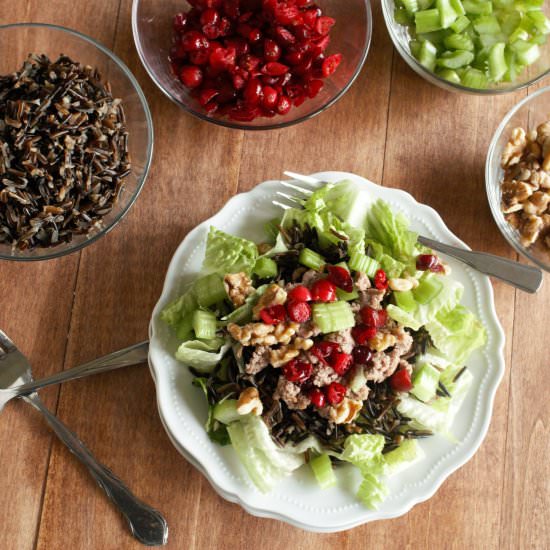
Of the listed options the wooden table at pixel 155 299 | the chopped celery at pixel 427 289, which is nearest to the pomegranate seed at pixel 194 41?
the wooden table at pixel 155 299

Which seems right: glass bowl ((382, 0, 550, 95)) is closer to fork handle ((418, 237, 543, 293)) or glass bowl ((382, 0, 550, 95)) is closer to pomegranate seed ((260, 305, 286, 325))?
fork handle ((418, 237, 543, 293))

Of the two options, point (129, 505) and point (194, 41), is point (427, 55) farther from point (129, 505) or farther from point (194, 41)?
point (129, 505)

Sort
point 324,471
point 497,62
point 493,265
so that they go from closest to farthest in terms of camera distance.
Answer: point 324,471
point 493,265
point 497,62

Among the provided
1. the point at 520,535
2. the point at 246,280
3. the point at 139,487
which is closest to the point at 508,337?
the point at 520,535

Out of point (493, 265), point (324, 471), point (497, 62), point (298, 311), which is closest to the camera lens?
point (298, 311)

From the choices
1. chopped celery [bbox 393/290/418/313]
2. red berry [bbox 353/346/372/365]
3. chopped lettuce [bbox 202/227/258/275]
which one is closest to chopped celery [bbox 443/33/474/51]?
chopped celery [bbox 393/290/418/313]

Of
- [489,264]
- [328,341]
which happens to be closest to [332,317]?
[328,341]

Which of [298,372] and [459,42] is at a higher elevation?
[459,42]
